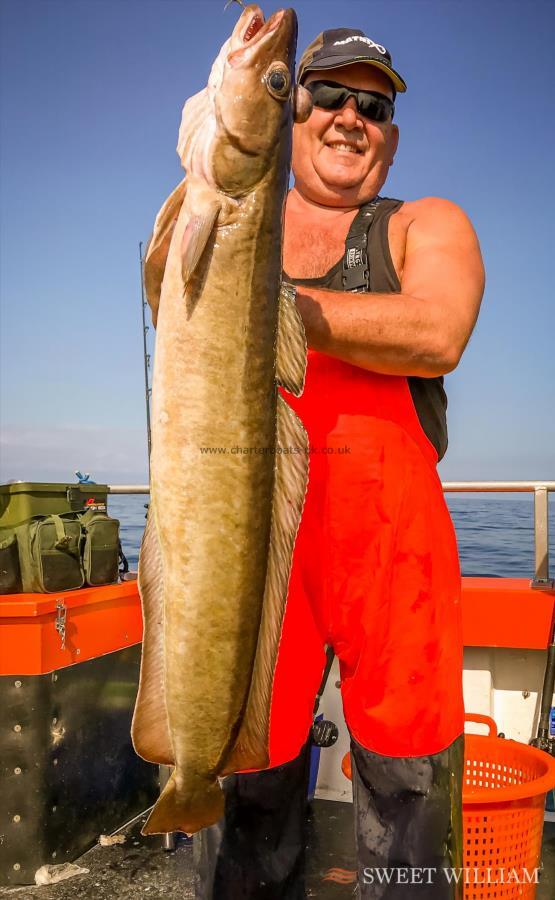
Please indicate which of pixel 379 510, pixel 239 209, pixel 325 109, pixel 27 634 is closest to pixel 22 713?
pixel 27 634

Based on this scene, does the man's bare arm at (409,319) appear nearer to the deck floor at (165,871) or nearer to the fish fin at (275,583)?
the fish fin at (275,583)

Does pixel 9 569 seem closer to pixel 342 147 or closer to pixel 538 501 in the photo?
pixel 342 147

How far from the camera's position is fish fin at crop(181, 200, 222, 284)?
192 centimetres

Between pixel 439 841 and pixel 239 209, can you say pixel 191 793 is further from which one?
pixel 239 209

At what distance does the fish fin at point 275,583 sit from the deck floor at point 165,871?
2327 mm

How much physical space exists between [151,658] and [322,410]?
1.03 metres

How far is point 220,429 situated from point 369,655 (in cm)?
100

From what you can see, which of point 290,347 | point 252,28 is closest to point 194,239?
point 290,347

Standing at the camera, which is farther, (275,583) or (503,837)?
(503,837)

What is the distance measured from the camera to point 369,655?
8.08 ft

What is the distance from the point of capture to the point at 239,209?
6.63 ft

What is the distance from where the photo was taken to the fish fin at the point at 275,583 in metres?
2.10

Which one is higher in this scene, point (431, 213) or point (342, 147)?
point (342, 147)

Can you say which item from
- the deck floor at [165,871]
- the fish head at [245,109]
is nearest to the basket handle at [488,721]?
the deck floor at [165,871]
